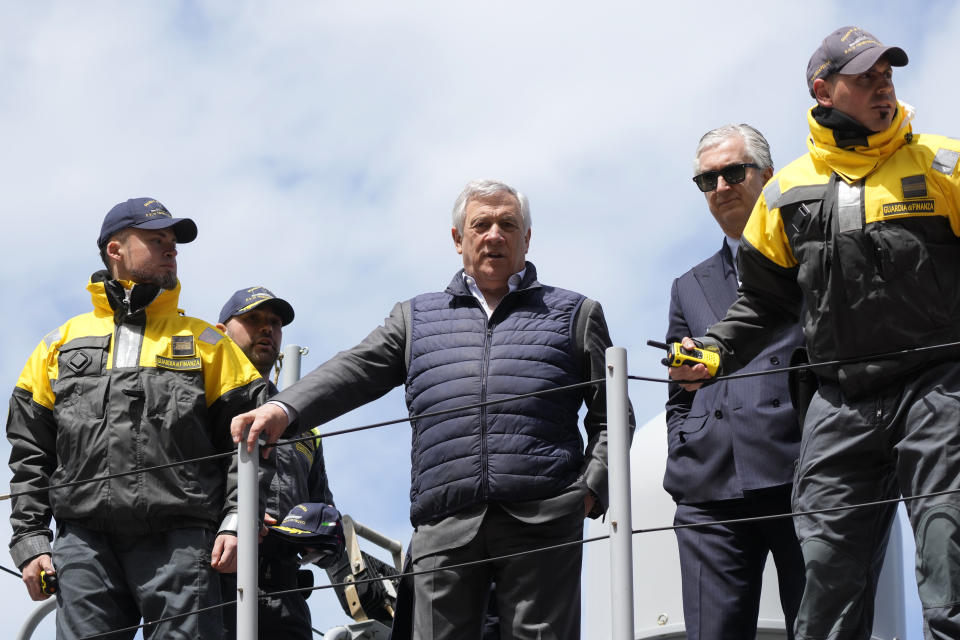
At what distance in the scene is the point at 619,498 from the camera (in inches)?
170

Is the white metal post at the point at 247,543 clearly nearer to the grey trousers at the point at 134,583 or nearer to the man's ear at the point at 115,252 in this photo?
the grey trousers at the point at 134,583

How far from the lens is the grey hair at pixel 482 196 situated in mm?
5227

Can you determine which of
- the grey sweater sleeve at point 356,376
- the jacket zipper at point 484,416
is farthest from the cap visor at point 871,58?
the grey sweater sleeve at point 356,376

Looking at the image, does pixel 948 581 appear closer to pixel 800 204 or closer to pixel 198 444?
pixel 800 204

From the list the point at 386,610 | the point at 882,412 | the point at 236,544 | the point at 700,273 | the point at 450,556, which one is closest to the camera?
the point at 882,412

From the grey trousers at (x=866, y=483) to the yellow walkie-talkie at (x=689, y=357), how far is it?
33 cm

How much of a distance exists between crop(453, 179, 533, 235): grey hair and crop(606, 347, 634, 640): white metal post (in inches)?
37.8

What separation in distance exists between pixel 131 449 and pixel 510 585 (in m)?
1.39

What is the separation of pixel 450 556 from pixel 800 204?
4.83 ft

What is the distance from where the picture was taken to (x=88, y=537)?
512cm

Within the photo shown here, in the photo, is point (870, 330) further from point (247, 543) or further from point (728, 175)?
point (247, 543)

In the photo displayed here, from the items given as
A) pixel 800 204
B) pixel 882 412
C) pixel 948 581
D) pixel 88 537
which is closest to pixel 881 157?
pixel 800 204

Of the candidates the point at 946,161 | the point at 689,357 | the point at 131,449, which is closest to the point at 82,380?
the point at 131,449

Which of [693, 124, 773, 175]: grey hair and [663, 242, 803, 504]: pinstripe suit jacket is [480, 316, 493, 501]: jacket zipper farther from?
[693, 124, 773, 175]: grey hair
